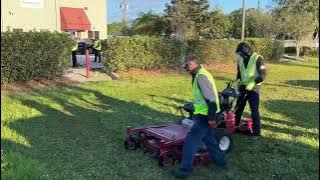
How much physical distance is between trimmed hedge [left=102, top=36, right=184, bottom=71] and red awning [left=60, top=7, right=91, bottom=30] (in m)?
28.0

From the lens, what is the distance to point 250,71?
8.67 m

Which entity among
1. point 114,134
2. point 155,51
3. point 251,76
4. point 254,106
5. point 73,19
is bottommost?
point 114,134

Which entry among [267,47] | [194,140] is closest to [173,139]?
[194,140]

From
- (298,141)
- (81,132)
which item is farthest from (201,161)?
(81,132)

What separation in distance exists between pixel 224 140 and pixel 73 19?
4400 cm

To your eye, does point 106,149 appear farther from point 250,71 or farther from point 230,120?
point 250,71

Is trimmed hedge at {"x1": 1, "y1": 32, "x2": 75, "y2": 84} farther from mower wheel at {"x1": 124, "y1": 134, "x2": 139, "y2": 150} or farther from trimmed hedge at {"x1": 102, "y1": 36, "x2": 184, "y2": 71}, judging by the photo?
mower wheel at {"x1": 124, "y1": 134, "x2": 139, "y2": 150}

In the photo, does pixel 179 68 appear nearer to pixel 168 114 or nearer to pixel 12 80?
pixel 12 80

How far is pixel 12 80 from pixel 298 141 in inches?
378

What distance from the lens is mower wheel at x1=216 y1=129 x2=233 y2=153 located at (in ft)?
25.2

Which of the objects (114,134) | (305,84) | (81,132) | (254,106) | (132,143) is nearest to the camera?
(132,143)

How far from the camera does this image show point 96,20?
54562 mm

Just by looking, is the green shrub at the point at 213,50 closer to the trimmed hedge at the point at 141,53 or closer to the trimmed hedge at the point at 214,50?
the trimmed hedge at the point at 214,50

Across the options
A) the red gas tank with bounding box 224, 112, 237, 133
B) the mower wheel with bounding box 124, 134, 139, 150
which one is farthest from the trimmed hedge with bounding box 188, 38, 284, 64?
the mower wheel with bounding box 124, 134, 139, 150
